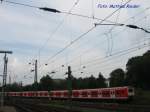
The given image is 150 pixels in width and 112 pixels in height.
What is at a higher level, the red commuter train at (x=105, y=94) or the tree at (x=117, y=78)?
the tree at (x=117, y=78)

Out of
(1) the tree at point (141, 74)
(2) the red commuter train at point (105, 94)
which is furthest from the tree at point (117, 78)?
(2) the red commuter train at point (105, 94)

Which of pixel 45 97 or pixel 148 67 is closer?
pixel 45 97

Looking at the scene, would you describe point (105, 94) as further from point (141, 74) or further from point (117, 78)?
point (117, 78)

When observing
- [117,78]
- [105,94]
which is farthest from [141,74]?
[105,94]

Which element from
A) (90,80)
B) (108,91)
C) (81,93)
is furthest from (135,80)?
(108,91)

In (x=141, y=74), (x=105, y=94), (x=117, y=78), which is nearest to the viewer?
(x=105, y=94)

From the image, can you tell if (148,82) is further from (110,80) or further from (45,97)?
(45,97)

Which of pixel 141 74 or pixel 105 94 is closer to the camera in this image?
pixel 105 94

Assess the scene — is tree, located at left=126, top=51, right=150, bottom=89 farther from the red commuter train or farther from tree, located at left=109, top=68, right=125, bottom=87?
the red commuter train

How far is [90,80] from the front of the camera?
107062mm

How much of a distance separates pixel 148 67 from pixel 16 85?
77587 millimetres

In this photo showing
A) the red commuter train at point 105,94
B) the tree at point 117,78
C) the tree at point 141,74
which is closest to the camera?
the red commuter train at point 105,94

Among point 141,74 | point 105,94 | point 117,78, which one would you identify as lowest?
point 105,94

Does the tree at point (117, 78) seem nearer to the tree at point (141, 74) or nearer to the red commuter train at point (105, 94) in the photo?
the tree at point (141, 74)
